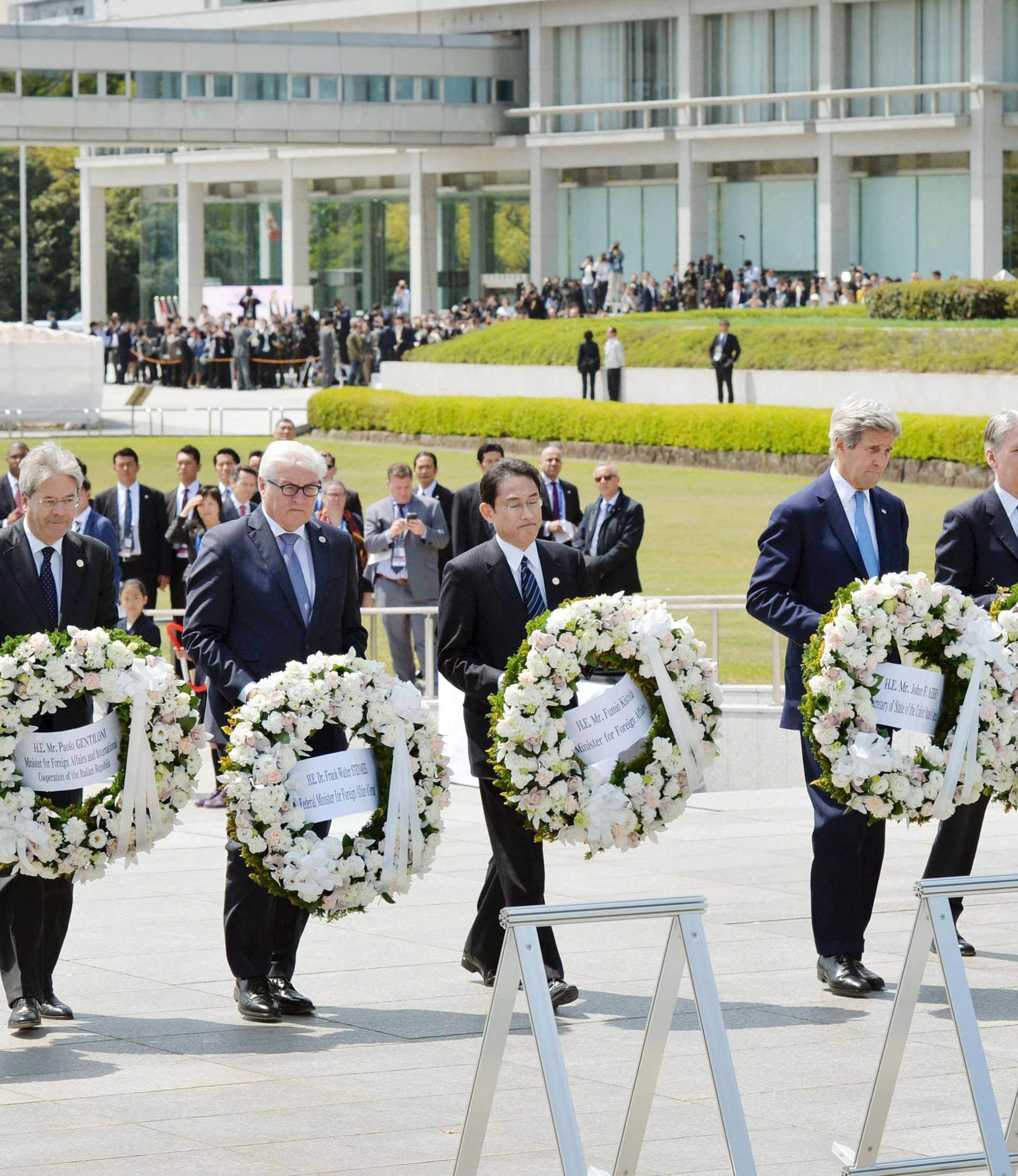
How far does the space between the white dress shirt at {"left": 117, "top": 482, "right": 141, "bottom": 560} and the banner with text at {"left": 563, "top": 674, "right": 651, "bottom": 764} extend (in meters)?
8.99

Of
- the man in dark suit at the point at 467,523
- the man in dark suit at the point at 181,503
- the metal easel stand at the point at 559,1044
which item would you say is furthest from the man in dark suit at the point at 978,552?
the man in dark suit at the point at 181,503

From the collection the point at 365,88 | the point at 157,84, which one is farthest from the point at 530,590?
the point at 365,88

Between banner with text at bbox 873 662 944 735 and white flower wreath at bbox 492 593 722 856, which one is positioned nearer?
white flower wreath at bbox 492 593 722 856

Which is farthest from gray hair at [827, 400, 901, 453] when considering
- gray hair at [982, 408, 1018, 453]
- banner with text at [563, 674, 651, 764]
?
Result: banner with text at [563, 674, 651, 764]

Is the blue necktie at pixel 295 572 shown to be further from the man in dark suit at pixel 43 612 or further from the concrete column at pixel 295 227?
the concrete column at pixel 295 227

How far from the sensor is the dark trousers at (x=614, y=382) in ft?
123

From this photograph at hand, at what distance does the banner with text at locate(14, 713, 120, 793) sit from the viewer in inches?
263

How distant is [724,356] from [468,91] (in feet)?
86.2

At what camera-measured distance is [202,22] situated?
66625 mm

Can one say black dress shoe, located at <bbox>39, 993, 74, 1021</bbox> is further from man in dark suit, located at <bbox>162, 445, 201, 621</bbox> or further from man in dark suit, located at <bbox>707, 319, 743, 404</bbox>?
man in dark suit, located at <bbox>707, 319, 743, 404</bbox>

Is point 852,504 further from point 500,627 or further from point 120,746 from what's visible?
point 120,746

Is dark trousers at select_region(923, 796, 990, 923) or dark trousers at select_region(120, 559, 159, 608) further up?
dark trousers at select_region(120, 559, 159, 608)

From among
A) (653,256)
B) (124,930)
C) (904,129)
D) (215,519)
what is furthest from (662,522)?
(653,256)

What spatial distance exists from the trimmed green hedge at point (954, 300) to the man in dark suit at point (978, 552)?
Answer: 2843 cm
